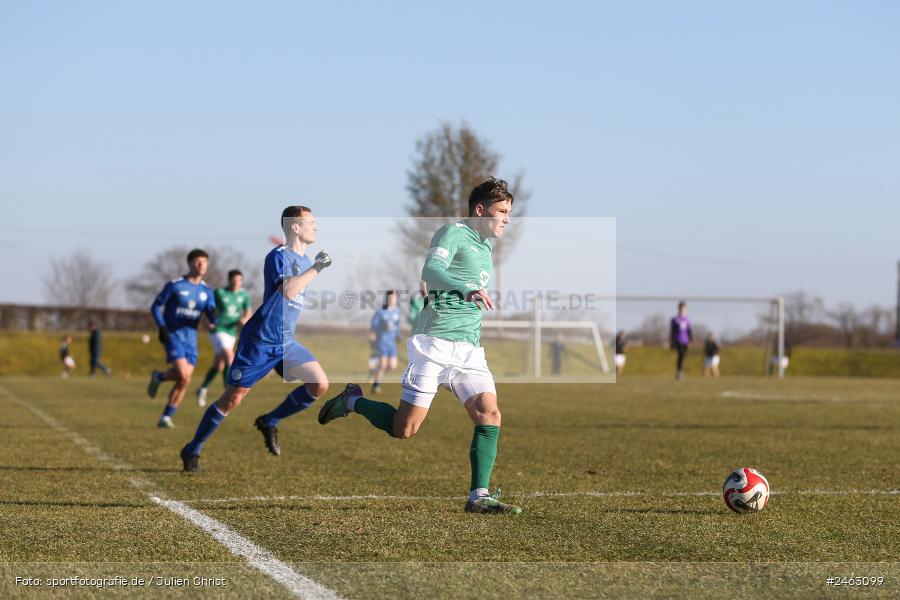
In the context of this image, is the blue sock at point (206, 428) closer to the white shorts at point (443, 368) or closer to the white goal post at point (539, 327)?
the white shorts at point (443, 368)

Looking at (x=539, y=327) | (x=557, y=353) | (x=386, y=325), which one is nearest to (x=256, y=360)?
(x=386, y=325)

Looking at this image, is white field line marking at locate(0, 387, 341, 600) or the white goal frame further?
the white goal frame

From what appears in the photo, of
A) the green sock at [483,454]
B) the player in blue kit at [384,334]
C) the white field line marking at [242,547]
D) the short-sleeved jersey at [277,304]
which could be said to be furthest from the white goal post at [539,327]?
the green sock at [483,454]

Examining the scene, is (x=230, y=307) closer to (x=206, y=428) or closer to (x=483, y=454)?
(x=206, y=428)

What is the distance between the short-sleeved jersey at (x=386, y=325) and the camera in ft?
72.7

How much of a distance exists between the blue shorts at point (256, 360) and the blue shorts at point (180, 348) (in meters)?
4.70

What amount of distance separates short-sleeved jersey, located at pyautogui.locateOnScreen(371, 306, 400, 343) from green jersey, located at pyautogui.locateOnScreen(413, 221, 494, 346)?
15.6m

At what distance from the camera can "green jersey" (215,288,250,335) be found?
16266 mm

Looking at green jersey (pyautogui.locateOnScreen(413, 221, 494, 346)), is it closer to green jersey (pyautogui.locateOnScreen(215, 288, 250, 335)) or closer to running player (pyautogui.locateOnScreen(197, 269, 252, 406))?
running player (pyautogui.locateOnScreen(197, 269, 252, 406))

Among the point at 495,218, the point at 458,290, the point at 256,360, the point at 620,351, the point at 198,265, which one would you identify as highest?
the point at 495,218

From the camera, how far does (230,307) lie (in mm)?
16391

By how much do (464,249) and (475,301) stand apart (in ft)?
1.58

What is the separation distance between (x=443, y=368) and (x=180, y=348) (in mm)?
7289

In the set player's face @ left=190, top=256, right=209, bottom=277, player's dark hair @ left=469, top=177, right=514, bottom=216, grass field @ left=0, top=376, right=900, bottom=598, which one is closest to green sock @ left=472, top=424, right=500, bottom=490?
grass field @ left=0, top=376, right=900, bottom=598
